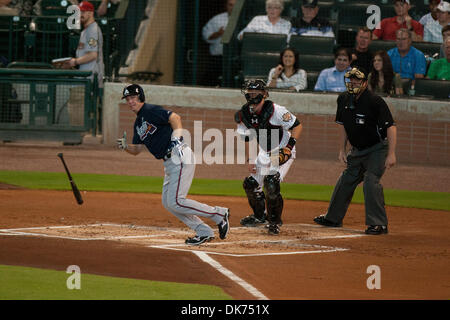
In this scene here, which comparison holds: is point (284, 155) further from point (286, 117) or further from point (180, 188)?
point (180, 188)

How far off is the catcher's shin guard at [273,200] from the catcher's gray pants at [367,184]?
108 cm

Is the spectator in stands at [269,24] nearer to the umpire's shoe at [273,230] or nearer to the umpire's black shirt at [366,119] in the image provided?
the umpire's black shirt at [366,119]

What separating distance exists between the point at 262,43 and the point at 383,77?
2.92 meters

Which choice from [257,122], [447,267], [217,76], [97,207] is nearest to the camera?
[447,267]

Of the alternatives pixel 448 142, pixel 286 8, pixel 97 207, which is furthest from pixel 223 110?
pixel 97 207

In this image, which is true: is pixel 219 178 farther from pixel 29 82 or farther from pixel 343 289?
pixel 343 289

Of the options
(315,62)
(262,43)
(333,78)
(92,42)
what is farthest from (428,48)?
(92,42)

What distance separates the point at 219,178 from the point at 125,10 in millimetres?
6362

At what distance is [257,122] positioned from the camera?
10.8 m

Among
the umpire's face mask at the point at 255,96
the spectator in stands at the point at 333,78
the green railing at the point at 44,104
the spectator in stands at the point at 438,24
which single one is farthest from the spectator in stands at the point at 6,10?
the umpire's face mask at the point at 255,96

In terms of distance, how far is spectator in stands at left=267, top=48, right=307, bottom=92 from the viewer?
18.9 m

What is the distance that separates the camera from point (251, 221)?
453 inches

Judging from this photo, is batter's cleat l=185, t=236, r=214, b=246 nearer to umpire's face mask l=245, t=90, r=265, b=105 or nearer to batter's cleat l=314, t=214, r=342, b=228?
umpire's face mask l=245, t=90, r=265, b=105
